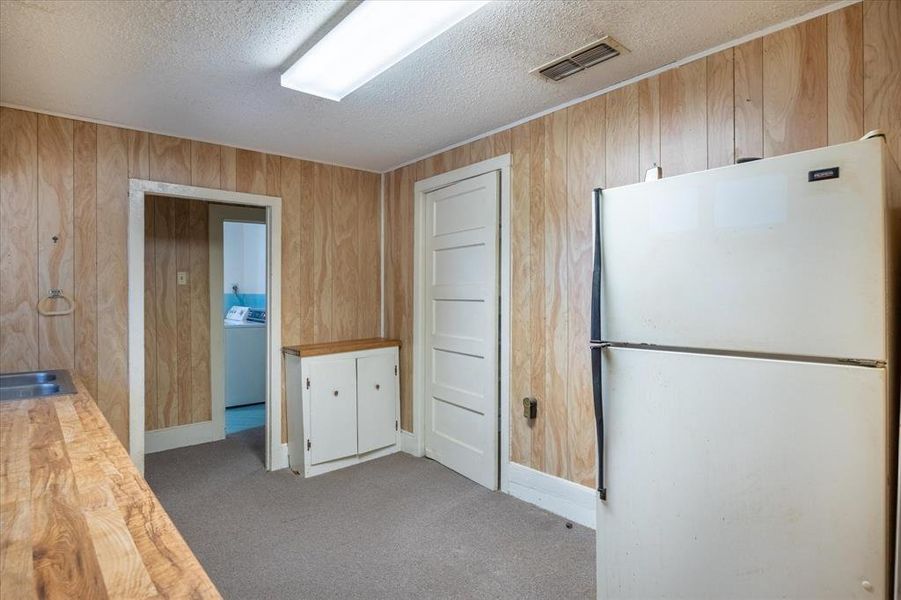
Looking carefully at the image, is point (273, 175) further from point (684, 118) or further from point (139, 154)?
point (684, 118)

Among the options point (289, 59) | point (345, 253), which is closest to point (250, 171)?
point (345, 253)

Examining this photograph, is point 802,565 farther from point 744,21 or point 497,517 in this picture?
point 744,21

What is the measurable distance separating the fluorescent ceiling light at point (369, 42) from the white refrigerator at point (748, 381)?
34.0 inches

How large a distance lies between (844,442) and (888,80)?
4.34 ft

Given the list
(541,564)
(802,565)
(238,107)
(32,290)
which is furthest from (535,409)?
(32,290)

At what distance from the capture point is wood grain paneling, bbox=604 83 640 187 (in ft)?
7.47

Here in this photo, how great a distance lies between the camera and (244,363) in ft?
16.8

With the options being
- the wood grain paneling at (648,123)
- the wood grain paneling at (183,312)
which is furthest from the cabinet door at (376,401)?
the wood grain paneling at (648,123)

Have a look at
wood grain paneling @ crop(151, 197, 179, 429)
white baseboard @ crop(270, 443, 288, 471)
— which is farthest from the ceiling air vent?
wood grain paneling @ crop(151, 197, 179, 429)

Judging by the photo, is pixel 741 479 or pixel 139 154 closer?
pixel 741 479

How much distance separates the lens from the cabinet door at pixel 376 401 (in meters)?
3.48

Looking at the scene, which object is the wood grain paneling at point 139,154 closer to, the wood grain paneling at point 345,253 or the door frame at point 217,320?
the door frame at point 217,320

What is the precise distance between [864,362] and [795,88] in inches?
48.3

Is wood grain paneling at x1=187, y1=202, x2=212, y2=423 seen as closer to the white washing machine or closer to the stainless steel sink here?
the white washing machine
